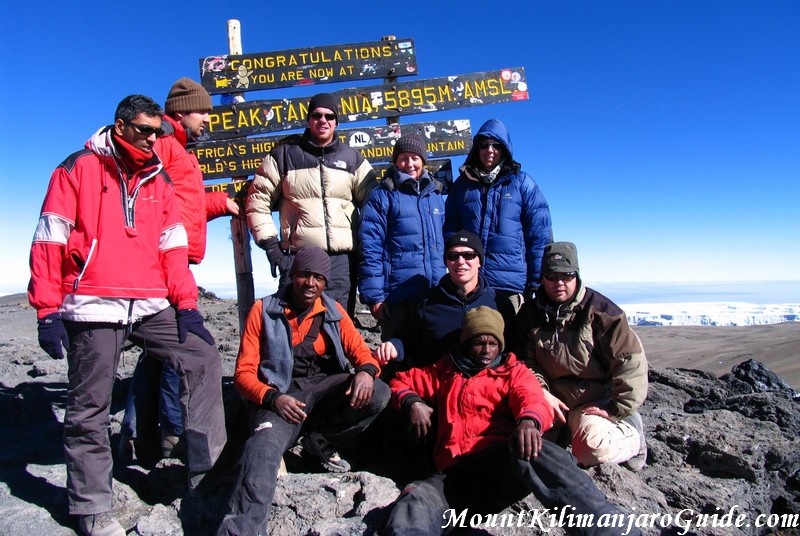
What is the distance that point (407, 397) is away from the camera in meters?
3.62

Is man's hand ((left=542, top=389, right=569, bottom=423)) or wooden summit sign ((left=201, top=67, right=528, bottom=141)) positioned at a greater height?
wooden summit sign ((left=201, top=67, right=528, bottom=141))

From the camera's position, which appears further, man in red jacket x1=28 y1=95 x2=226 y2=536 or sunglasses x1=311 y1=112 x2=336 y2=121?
sunglasses x1=311 y1=112 x2=336 y2=121

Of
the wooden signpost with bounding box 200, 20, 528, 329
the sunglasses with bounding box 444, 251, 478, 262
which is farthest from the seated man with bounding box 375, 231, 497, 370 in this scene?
the wooden signpost with bounding box 200, 20, 528, 329

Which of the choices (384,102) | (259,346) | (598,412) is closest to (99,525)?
(259,346)

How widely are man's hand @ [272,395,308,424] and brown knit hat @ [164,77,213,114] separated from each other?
7.79ft

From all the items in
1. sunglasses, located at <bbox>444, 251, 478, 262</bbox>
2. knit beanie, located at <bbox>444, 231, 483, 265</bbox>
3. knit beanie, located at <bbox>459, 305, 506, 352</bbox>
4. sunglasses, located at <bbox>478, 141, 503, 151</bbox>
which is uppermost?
sunglasses, located at <bbox>478, 141, 503, 151</bbox>

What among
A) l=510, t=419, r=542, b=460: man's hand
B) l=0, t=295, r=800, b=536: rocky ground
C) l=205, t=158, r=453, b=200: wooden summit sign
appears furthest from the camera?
l=205, t=158, r=453, b=200: wooden summit sign

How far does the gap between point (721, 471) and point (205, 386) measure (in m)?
3.86

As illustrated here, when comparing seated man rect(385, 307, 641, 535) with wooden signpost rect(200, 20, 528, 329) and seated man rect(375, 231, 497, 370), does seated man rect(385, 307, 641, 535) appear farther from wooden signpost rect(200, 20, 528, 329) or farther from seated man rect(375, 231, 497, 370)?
wooden signpost rect(200, 20, 528, 329)

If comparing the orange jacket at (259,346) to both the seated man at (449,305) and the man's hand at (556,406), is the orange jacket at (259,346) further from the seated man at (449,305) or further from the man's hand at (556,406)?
the man's hand at (556,406)

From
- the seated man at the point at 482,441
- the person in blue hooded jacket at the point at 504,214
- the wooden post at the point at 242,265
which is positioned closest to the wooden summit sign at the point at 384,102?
the wooden post at the point at 242,265

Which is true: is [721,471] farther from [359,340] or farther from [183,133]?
[183,133]

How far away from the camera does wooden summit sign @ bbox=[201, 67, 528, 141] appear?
5.85 metres

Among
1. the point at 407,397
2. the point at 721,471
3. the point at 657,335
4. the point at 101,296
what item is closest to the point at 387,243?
the point at 407,397
